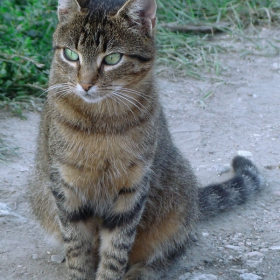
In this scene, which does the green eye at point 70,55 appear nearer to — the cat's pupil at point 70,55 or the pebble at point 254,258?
the cat's pupil at point 70,55

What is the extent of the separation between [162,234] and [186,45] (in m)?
4.28

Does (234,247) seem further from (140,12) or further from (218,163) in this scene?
(140,12)

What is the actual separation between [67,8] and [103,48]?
0.44 m

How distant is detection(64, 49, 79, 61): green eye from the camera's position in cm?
402

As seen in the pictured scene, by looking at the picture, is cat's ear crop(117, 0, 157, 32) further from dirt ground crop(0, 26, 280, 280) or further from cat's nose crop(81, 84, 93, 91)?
dirt ground crop(0, 26, 280, 280)

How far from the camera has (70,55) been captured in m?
4.05

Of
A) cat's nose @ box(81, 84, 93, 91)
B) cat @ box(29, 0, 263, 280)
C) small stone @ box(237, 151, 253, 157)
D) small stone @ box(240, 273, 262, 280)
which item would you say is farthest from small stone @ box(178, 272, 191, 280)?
small stone @ box(237, 151, 253, 157)

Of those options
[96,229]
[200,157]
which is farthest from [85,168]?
[200,157]

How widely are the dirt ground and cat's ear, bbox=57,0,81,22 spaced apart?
1.76 m

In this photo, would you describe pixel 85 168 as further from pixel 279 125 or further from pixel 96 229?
pixel 279 125

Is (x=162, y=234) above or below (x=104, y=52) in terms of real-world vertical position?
below

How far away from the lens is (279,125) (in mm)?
6984

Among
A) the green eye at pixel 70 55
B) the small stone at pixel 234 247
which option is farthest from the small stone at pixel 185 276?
the green eye at pixel 70 55

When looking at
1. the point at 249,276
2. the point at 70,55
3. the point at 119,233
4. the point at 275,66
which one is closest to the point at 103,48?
the point at 70,55
